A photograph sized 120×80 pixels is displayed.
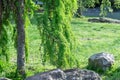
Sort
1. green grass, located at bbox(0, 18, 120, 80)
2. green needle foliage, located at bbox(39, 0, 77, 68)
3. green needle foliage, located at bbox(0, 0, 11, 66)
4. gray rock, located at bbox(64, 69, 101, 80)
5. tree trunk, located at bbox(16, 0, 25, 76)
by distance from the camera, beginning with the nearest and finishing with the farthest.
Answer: gray rock, located at bbox(64, 69, 101, 80), green needle foliage, located at bbox(39, 0, 77, 68), tree trunk, located at bbox(16, 0, 25, 76), green needle foliage, located at bbox(0, 0, 11, 66), green grass, located at bbox(0, 18, 120, 80)

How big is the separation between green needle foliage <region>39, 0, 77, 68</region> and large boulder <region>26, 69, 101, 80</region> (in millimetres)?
1361

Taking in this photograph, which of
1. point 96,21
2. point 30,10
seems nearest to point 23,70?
point 30,10

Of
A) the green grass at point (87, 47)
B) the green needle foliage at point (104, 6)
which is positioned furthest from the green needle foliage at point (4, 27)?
the green needle foliage at point (104, 6)

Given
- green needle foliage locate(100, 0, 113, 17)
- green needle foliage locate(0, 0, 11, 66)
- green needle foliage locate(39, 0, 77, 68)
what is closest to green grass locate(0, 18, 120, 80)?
green needle foliage locate(0, 0, 11, 66)

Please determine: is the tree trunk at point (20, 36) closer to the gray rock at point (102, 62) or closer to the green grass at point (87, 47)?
the green grass at point (87, 47)

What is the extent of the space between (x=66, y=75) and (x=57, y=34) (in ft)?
5.50

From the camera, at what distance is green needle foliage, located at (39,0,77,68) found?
8969mm

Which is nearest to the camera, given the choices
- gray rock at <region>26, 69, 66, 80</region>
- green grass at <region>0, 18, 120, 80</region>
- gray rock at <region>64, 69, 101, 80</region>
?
gray rock at <region>26, 69, 66, 80</region>

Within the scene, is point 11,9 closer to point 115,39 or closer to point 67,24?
point 67,24

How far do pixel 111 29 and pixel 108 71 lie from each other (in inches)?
493

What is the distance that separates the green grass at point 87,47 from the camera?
464 inches

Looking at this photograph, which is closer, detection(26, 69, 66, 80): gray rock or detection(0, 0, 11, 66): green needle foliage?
detection(26, 69, 66, 80): gray rock

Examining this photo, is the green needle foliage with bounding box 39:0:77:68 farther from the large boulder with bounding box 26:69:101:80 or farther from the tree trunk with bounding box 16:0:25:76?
the large boulder with bounding box 26:69:101:80

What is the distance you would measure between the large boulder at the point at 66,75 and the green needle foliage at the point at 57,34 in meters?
1.36
